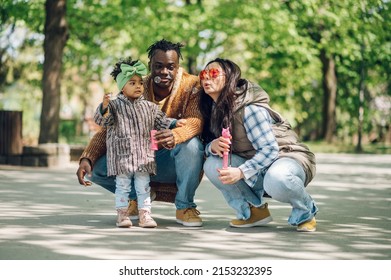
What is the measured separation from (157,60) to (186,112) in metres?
0.52

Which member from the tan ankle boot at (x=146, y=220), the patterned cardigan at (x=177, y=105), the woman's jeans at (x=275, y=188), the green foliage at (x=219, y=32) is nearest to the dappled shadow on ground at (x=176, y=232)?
the tan ankle boot at (x=146, y=220)

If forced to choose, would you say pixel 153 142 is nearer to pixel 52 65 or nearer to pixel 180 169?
pixel 180 169

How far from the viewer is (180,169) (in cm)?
747

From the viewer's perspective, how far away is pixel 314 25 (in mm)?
28109

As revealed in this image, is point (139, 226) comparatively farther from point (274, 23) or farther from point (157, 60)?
point (274, 23)

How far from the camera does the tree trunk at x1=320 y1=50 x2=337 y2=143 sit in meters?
33.6

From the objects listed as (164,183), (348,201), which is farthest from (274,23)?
(164,183)

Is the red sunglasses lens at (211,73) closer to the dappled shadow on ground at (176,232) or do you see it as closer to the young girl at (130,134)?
the young girl at (130,134)

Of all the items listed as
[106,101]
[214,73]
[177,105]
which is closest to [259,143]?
[214,73]

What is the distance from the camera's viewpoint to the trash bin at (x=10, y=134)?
53.9ft

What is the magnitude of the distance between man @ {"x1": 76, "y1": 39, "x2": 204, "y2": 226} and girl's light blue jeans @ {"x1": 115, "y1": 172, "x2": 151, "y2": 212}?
32 centimetres

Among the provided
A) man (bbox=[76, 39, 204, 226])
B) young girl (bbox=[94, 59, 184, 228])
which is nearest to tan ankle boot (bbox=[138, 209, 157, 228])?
A: young girl (bbox=[94, 59, 184, 228])

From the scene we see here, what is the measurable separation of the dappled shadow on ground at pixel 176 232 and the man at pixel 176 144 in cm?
33

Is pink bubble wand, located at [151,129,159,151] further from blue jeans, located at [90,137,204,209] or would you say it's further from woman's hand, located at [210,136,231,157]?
woman's hand, located at [210,136,231,157]
